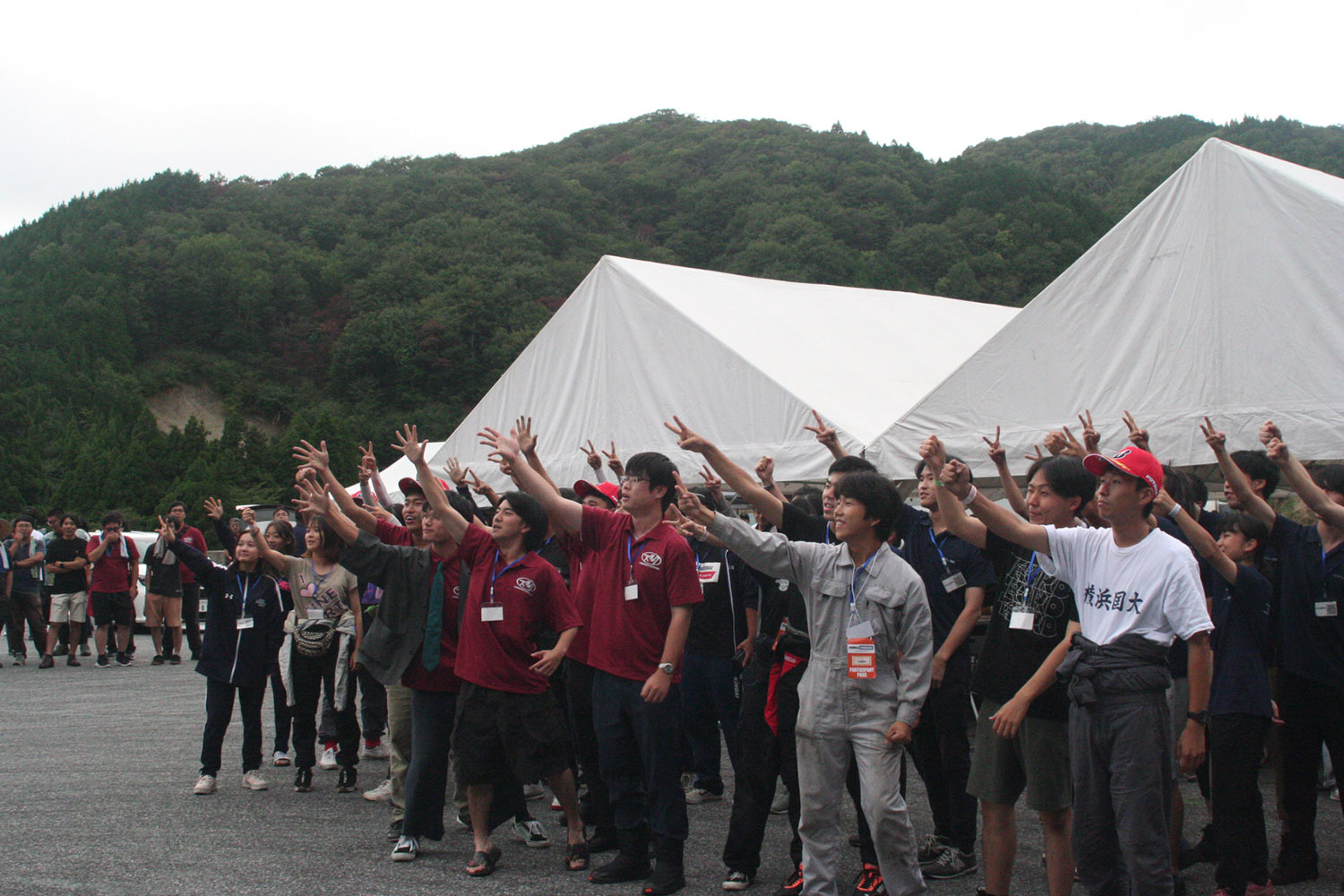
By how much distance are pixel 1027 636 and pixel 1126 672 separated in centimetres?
60

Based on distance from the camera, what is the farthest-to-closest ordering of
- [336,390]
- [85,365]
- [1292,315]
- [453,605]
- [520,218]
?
1. [520,218]
2. [336,390]
3. [85,365]
4. [1292,315]
5. [453,605]

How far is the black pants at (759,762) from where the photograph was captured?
4.39 metres

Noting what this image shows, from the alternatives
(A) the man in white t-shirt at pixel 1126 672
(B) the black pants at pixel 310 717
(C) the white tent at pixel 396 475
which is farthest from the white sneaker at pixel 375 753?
(C) the white tent at pixel 396 475

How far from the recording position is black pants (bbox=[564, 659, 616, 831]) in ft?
17.8

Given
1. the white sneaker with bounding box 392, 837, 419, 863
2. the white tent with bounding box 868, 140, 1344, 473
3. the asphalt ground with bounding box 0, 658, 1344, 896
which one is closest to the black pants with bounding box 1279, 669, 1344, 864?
the asphalt ground with bounding box 0, 658, 1344, 896

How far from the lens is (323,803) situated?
6.18m

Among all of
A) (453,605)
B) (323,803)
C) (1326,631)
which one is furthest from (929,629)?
(323,803)

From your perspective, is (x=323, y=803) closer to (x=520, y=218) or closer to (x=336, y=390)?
(x=336, y=390)

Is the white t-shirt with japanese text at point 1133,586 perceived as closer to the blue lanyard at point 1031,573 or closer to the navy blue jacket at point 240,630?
the blue lanyard at point 1031,573

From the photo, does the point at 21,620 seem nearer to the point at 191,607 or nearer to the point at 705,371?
the point at 191,607

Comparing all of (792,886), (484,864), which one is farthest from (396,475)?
(792,886)

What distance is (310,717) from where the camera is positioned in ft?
21.4

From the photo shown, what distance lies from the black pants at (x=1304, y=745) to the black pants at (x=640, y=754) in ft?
8.85

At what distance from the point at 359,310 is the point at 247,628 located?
60074mm
